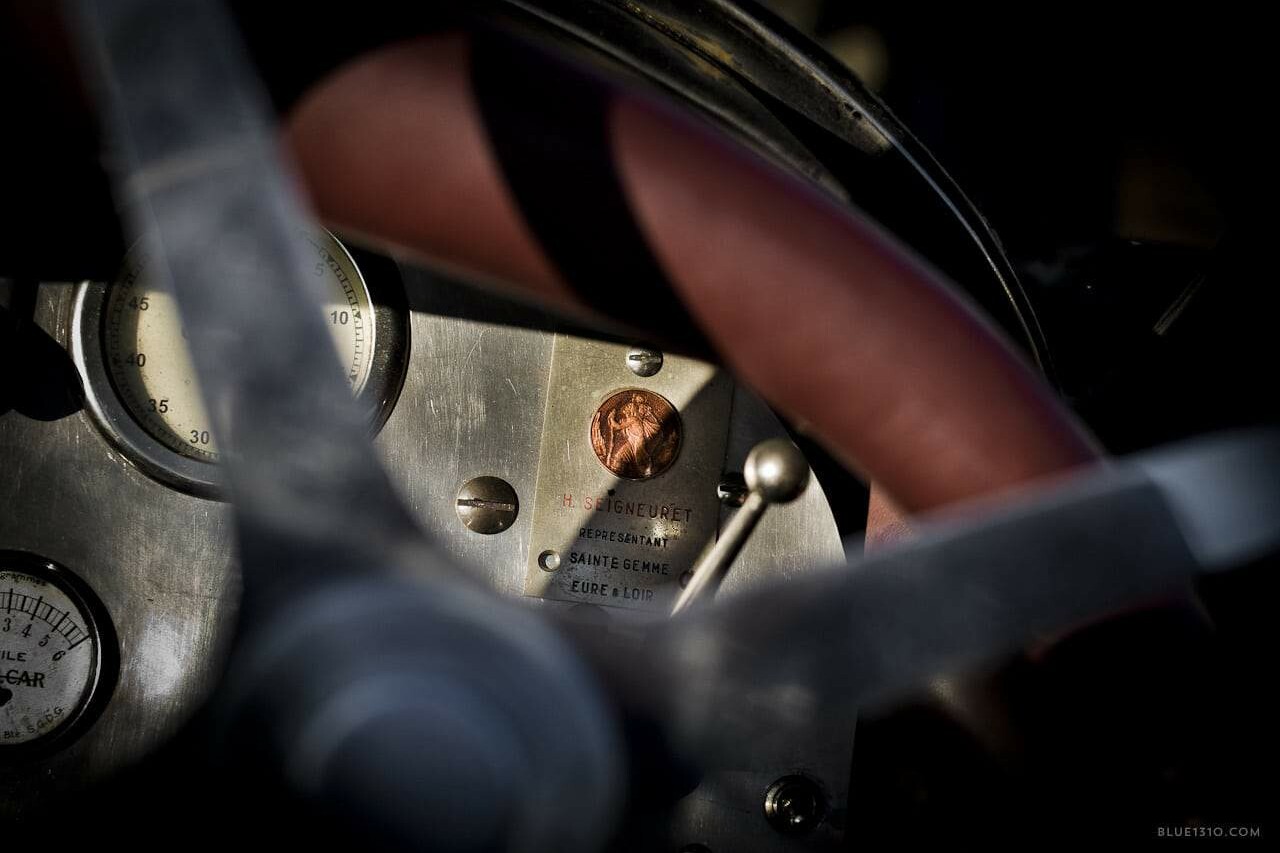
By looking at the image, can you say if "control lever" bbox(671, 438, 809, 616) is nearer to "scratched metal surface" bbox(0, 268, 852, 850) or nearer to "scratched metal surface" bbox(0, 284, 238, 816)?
"scratched metal surface" bbox(0, 268, 852, 850)

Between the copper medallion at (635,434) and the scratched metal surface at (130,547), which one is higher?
the copper medallion at (635,434)

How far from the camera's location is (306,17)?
0.54 meters

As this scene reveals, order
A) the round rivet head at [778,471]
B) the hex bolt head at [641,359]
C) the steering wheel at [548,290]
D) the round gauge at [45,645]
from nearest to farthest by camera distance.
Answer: the steering wheel at [548,290] < the round rivet head at [778,471] < the round gauge at [45,645] < the hex bolt head at [641,359]

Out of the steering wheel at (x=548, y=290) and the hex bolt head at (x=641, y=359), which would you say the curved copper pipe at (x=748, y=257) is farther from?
the hex bolt head at (x=641, y=359)

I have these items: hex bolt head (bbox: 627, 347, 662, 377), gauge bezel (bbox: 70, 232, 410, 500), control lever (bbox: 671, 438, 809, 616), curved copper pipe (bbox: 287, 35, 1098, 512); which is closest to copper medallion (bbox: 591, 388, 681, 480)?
hex bolt head (bbox: 627, 347, 662, 377)

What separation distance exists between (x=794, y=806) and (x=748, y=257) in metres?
0.82

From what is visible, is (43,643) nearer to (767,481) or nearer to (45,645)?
(45,645)

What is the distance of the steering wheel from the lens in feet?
1.66

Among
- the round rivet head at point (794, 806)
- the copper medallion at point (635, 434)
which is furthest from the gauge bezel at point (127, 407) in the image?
the round rivet head at point (794, 806)

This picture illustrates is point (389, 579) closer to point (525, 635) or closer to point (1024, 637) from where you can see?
point (525, 635)

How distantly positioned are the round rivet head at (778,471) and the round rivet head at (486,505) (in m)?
A: 0.46

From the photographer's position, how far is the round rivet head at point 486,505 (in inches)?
45.2

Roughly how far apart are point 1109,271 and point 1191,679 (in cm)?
78

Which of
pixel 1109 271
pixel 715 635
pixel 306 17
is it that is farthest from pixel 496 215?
pixel 1109 271
